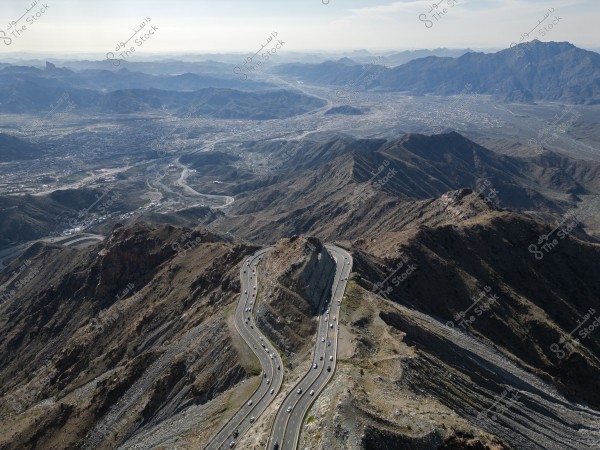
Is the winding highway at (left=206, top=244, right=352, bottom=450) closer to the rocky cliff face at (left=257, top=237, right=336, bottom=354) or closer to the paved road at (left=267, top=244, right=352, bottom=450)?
the paved road at (left=267, top=244, right=352, bottom=450)

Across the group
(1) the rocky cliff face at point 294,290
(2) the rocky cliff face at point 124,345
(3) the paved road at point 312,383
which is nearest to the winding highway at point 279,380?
(3) the paved road at point 312,383

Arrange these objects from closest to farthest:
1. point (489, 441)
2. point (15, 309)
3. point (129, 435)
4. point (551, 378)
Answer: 1. point (489, 441)
2. point (129, 435)
3. point (551, 378)
4. point (15, 309)

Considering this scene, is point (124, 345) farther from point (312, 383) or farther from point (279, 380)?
point (312, 383)

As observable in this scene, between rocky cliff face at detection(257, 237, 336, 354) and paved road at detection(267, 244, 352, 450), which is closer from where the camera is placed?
paved road at detection(267, 244, 352, 450)

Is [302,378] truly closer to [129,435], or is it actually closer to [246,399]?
[246,399]

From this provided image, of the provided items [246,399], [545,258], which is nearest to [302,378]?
[246,399]

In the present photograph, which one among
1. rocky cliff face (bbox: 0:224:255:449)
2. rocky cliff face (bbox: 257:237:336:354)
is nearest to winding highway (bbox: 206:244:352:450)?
rocky cliff face (bbox: 257:237:336:354)
